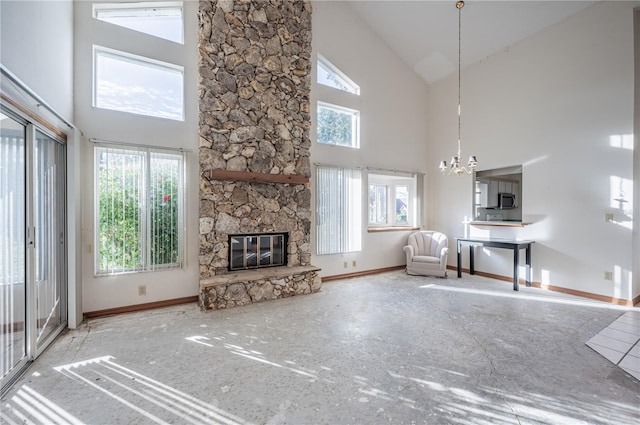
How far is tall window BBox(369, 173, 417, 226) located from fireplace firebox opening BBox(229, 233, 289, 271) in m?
2.30


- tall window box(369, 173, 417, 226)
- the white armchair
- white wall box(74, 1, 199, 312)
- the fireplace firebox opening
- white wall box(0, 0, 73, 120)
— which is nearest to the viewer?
white wall box(0, 0, 73, 120)

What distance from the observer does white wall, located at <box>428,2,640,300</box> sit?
3.77 metres

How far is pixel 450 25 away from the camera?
4.75 m

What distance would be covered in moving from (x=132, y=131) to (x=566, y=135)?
239 inches

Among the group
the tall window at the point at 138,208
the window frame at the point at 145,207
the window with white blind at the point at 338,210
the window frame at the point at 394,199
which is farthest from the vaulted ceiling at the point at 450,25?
the tall window at the point at 138,208

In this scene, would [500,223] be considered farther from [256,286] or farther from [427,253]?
[256,286]

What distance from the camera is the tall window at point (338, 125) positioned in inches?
195

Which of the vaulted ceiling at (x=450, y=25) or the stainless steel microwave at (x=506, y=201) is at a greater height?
the vaulted ceiling at (x=450, y=25)

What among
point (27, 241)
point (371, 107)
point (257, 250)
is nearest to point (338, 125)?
point (371, 107)

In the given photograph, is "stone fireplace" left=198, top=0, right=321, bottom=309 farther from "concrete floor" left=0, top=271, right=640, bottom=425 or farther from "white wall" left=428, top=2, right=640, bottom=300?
"white wall" left=428, top=2, right=640, bottom=300

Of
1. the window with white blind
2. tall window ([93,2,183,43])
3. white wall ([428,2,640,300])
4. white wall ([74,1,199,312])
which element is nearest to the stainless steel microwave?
white wall ([428,2,640,300])

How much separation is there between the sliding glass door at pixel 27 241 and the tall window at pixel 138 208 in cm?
51

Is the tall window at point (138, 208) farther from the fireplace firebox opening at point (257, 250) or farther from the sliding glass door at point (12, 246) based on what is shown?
the sliding glass door at point (12, 246)

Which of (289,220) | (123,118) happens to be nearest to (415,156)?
(289,220)
